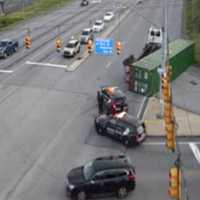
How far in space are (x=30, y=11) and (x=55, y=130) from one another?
54.7 m

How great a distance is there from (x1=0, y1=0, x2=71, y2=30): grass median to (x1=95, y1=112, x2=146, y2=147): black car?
145 feet

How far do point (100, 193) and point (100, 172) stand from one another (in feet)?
3.46

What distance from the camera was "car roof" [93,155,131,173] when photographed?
27266 millimetres

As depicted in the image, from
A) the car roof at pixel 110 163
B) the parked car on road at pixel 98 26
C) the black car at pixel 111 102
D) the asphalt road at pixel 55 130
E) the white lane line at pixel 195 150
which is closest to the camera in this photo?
the car roof at pixel 110 163

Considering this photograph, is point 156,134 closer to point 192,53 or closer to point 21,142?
point 21,142

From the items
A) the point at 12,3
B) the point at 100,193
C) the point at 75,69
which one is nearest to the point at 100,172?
the point at 100,193

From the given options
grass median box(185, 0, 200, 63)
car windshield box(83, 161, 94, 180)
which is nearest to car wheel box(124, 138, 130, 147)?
car windshield box(83, 161, 94, 180)

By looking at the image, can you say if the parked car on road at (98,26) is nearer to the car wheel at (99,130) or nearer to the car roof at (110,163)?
the car wheel at (99,130)

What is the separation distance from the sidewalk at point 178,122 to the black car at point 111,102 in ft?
6.08

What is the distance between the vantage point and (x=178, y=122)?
37.4 metres

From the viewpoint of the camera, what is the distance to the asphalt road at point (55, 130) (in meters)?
28.9

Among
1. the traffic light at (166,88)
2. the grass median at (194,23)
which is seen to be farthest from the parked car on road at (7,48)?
the traffic light at (166,88)

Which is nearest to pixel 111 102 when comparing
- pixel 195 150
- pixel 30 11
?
pixel 195 150

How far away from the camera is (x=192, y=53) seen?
2013 inches
